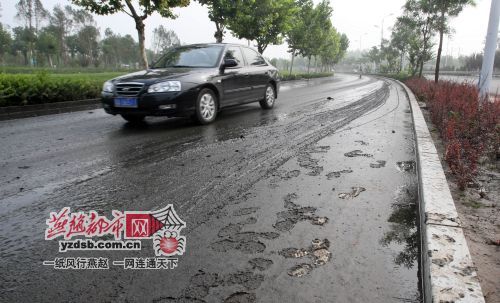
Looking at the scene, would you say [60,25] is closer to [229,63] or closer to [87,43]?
[87,43]

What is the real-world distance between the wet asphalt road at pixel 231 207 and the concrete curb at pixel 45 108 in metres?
2.58

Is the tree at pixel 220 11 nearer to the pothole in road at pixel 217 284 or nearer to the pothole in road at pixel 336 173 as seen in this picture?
the pothole in road at pixel 336 173

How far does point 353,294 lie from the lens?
1.82m

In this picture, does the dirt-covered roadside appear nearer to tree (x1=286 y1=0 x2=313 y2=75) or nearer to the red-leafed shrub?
the red-leafed shrub

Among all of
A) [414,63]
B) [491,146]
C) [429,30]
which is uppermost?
[429,30]

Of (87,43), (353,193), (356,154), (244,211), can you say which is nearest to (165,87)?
(356,154)

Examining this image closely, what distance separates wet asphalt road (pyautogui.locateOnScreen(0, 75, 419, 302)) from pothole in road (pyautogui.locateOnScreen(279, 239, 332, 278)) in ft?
0.04

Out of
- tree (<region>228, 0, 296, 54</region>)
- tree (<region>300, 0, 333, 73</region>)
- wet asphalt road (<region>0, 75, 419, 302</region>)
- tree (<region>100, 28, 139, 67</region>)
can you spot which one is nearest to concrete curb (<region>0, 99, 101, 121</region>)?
wet asphalt road (<region>0, 75, 419, 302</region>)

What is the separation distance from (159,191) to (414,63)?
1124 inches

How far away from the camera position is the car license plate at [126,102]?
593 cm

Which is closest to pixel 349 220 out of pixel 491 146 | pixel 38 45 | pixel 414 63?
pixel 491 146

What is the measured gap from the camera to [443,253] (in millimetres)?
2033

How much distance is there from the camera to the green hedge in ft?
27.0

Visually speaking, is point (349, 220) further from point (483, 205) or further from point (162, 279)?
point (162, 279)
